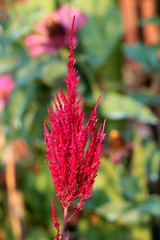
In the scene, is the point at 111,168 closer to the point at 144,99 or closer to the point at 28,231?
the point at 144,99

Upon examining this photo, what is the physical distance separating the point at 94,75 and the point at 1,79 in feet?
1.02

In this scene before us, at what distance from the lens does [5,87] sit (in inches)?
63.9

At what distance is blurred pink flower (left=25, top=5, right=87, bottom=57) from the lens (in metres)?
1.46

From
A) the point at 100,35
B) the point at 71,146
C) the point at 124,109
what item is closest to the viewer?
the point at 71,146

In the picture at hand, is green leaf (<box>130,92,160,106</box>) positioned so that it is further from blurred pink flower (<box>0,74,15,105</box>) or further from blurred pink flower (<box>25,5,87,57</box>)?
blurred pink flower (<box>0,74,15,105</box>)

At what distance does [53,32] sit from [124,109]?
31cm

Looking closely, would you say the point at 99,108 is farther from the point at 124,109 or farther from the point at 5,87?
the point at 5,87

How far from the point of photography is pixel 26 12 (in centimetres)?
157

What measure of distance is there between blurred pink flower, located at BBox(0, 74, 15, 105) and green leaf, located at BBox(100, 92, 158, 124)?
1.07ft

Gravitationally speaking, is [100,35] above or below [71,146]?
below

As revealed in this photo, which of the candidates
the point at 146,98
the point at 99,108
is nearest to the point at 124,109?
the point at 99,108

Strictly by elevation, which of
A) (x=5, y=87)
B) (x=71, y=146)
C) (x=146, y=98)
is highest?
(x=71, y=146)

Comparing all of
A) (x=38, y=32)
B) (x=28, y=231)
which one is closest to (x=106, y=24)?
(x=38, y=32)

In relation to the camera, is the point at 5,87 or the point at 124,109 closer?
the point at 124,109
